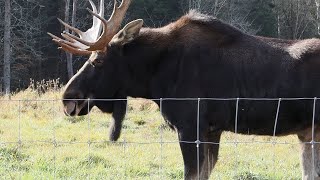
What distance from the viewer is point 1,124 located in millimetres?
11180

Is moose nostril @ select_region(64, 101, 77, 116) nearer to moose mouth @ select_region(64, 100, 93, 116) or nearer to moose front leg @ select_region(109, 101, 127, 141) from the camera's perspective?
moose mouth @ select_region(64, 100, 93, 116)

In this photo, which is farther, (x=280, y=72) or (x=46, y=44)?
(x=46, y=44)

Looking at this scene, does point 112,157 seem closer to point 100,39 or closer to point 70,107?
point 70,107

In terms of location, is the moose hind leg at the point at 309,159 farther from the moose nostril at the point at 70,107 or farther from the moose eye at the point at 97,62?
the moose nostril at the point at 70,107

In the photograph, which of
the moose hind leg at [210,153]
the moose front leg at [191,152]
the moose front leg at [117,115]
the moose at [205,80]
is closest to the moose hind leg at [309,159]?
the moose at [205,80]

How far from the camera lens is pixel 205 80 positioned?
6176mm

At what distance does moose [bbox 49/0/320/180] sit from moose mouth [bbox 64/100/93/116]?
0.04ft

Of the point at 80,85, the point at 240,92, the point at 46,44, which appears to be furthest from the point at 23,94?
the point at 46,44

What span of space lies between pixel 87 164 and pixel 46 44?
27.3m

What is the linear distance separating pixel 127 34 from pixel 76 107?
40.4 inches

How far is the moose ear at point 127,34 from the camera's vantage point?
21.5ft

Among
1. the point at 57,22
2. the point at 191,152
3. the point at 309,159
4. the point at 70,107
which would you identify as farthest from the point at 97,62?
the point at 57,22

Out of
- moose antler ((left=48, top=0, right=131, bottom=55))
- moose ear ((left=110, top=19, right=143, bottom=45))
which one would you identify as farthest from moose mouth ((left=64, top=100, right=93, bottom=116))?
moose ear ((left=110, top=19, right=143, bottom=45))

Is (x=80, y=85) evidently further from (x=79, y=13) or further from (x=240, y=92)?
(x=79, y=13)
